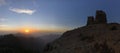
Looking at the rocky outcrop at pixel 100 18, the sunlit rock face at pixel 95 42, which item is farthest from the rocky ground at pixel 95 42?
the rocky outcrop at pixel 100 18

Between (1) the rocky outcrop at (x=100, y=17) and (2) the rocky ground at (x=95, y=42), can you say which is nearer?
(2) the rocky ground at (x=95, y=42)

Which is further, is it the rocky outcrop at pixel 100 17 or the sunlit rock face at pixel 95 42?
the rocky outcrop at pixel 100 17

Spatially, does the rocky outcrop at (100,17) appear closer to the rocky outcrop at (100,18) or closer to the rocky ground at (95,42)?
the rocky outcrop at (100,18)

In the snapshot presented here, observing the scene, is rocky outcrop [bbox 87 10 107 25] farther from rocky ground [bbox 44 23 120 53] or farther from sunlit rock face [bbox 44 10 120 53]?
rocky ground [bbox 44 23 120 53]

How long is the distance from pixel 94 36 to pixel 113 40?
11664 mm

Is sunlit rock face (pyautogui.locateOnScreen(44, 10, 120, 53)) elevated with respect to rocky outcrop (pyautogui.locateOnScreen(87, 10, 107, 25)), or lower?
lower

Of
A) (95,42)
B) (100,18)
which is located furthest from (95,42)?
(100,18)

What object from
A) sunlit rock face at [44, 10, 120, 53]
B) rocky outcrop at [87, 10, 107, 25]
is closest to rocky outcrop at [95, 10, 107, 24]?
rocky outcrop at [87, 10, 107, 25]

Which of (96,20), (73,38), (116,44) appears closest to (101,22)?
(96,20)

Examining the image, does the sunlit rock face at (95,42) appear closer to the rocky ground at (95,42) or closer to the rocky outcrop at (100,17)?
the rocky ground at (95,42)

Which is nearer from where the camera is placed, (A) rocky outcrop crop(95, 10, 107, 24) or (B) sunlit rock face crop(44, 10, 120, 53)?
(B) sunlit rock face crop(44, 10, 120, 53)

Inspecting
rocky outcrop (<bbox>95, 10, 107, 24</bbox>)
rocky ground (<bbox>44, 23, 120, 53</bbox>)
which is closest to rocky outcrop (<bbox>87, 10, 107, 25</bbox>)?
rocky outcrop (<bbox>95, 10, 107, 24</bbox>)

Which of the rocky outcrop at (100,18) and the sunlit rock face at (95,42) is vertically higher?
the rocky outcrop at (100,18)

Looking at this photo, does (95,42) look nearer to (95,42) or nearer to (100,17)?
(95,42)
